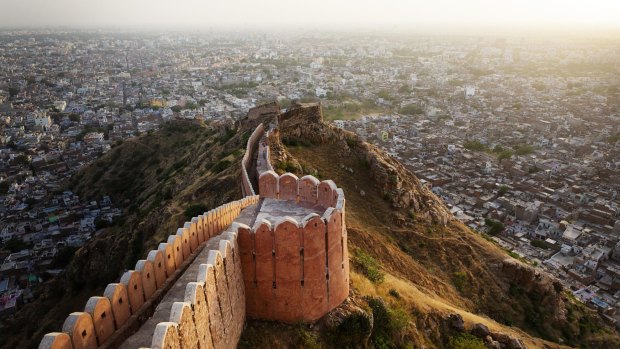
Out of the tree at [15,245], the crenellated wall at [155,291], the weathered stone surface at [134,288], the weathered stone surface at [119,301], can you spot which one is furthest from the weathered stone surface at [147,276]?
the tree at [15,245]

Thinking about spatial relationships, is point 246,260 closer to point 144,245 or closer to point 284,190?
point 284,190

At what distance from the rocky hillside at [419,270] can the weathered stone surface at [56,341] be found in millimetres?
8473

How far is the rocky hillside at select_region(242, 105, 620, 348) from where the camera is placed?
54.4 feet

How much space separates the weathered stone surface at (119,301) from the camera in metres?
8.52

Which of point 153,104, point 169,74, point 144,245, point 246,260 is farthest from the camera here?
point 169,74

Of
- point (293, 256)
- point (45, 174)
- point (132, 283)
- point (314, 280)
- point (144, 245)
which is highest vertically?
point (132, 283)

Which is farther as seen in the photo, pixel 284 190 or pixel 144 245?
pixel 144 245

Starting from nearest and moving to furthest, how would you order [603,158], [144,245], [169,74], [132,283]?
[132,283], [144,245], [603,158], [169,74]

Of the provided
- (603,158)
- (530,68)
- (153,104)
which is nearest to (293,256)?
(603,158)

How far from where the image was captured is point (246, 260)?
38.6 ft

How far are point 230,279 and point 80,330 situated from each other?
365 centimetres

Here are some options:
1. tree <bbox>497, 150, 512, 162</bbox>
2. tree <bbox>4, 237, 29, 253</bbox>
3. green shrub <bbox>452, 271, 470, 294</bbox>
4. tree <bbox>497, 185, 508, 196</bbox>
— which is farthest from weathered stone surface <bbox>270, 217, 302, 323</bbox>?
tree <bbox>497, 150, 512, 162</bbox>

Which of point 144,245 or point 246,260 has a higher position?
point 246,260

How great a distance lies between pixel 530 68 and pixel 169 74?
112m
